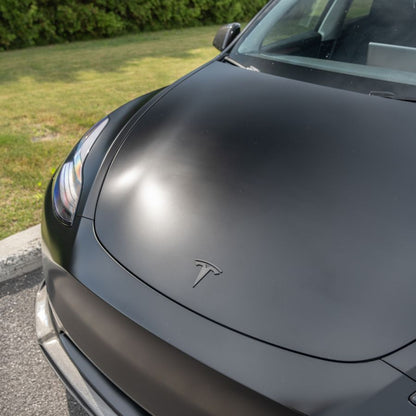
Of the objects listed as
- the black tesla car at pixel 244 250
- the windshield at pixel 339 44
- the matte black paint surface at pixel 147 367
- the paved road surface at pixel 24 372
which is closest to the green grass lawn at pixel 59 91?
the paved road surface at pixel 24 372

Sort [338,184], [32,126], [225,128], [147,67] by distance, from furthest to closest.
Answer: [147,67]
[32,126]
[225,128]
[338,184]

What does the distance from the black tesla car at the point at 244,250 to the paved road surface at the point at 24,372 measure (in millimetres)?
362

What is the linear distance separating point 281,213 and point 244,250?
166mm

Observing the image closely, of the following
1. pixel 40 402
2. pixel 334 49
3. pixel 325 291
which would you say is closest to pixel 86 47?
pixel 334 49

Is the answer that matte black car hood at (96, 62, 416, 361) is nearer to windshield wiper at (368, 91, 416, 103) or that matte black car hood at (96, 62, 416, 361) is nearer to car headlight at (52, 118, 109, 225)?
windshield wiper at (368, 91, 416, 103)

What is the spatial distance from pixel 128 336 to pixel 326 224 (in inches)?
24.5

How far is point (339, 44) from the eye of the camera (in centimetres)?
229

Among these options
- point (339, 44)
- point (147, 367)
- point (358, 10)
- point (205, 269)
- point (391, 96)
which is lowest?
point (147, 367)

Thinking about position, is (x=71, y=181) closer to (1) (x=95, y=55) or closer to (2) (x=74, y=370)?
(2) (x=74, y=370)

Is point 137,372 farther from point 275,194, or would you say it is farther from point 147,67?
point 147,67

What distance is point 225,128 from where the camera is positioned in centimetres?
176

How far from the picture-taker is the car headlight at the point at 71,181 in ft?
5.46

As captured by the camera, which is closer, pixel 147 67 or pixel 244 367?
pixel 244 367

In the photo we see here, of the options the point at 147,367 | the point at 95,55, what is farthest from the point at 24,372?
the point at 95,55
